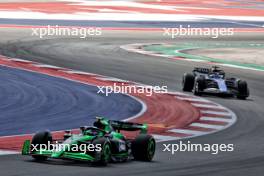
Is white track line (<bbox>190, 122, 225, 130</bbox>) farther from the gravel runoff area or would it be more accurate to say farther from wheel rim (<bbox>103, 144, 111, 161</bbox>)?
the gravel runoff area

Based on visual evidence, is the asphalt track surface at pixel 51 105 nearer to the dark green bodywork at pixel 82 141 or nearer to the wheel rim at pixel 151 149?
→ the dark green bodywork at pixel 82 141

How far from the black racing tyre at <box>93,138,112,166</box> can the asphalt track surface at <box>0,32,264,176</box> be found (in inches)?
6.5

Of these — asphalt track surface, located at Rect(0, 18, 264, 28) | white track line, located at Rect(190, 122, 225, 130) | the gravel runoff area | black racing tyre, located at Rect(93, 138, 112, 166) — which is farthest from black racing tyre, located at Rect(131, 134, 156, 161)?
asphalt track surface, located at Rect(0, 18, 264, 28)

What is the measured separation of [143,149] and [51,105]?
8.60 m

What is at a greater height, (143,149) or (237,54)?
(143,149)

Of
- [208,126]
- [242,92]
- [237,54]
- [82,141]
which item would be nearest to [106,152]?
[82,141]

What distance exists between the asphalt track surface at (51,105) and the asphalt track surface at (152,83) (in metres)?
3.02

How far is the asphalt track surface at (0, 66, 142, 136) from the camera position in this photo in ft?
77.0

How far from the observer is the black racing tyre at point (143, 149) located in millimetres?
18484

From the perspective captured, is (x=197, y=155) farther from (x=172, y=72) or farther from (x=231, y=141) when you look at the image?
(x=172, y=72)

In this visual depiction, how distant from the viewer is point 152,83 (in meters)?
33.0

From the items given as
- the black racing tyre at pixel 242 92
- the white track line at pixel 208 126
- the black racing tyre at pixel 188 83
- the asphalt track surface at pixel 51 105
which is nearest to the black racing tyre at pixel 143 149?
the asphalt track surface at pixel 51 105

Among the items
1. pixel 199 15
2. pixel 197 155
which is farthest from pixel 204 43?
pixel 197 155

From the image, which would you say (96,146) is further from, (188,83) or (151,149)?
(188,83)
